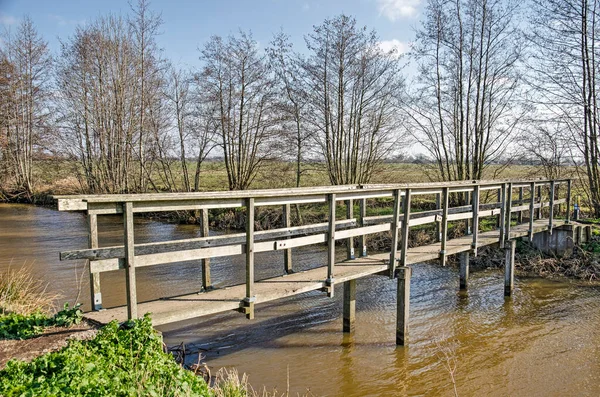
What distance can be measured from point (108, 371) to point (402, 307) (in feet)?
18.2

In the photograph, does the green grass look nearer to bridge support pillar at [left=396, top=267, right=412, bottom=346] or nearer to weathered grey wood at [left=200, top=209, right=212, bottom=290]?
weathered grey wood at [left=200, top=209, right=212, bottom=290]

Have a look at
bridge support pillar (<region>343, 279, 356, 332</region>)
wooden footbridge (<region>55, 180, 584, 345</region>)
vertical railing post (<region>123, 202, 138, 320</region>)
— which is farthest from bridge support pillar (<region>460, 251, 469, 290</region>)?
vertical railing post (<region>123, 202, 138, 320</region>)

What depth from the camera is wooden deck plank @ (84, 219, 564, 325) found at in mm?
5676

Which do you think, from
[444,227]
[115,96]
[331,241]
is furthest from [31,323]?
[115,96]

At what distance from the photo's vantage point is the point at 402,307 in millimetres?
8156

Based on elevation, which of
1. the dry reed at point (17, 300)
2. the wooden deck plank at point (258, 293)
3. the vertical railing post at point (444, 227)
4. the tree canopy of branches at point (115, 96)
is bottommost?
the dry reed at point (17, 300)

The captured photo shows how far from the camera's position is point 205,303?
6.11m

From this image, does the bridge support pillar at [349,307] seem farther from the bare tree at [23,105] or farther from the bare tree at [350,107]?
the bare tree at [23,105]

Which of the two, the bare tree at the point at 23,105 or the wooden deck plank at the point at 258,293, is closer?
the wooden deck plank at the point at 258,293

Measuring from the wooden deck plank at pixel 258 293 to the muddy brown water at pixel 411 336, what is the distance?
125 centimetres

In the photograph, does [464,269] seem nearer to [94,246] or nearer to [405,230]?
[405,230]

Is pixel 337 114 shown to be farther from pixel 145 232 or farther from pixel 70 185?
pixel 70 185

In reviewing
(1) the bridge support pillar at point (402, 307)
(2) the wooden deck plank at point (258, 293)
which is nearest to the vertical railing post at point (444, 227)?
(2) the wooden deck plank at point (258, 293)

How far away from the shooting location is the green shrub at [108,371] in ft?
11.9
